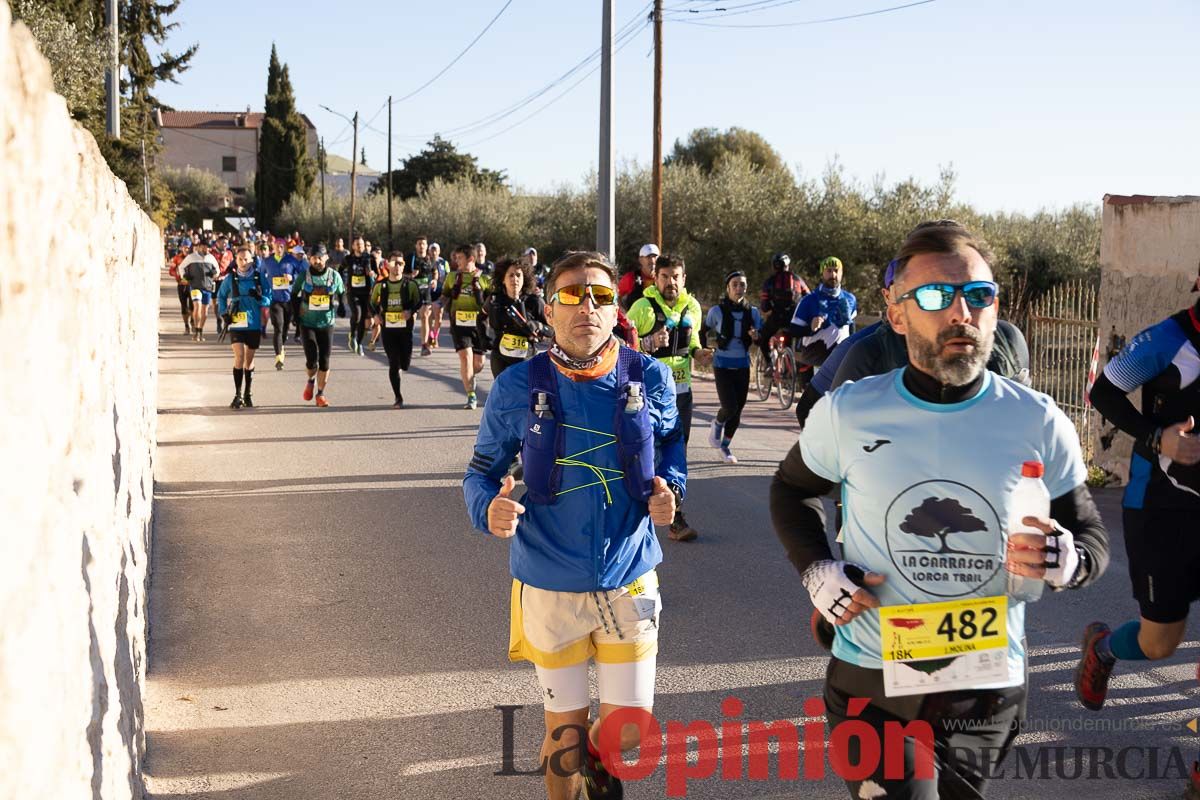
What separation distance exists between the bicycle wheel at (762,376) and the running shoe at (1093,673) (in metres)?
12.2

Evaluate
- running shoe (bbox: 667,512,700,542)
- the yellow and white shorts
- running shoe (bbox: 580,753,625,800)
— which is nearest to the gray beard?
the yellow and white shorts

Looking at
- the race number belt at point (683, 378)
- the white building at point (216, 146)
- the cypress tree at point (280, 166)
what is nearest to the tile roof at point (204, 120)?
the white building at point (216, 146)

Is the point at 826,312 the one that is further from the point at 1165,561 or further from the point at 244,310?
the point at 1165,561

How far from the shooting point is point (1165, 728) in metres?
5.04

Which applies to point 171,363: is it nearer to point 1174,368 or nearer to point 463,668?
point 463,668

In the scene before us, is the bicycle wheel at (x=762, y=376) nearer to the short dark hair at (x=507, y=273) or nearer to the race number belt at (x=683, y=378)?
the short dark hair at (x=507, y=273)

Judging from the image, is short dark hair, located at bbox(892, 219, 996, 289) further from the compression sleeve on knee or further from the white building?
the white building

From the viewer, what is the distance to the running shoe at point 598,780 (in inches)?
148

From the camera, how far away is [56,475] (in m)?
2.50

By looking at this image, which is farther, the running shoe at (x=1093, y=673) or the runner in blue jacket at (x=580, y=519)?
the running shoe at (x=1093, y=673)

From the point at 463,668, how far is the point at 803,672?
1.60 m

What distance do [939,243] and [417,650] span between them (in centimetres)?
393

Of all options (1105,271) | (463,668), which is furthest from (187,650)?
(1105,271)

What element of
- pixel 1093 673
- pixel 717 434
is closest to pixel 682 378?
pixel 717 434
